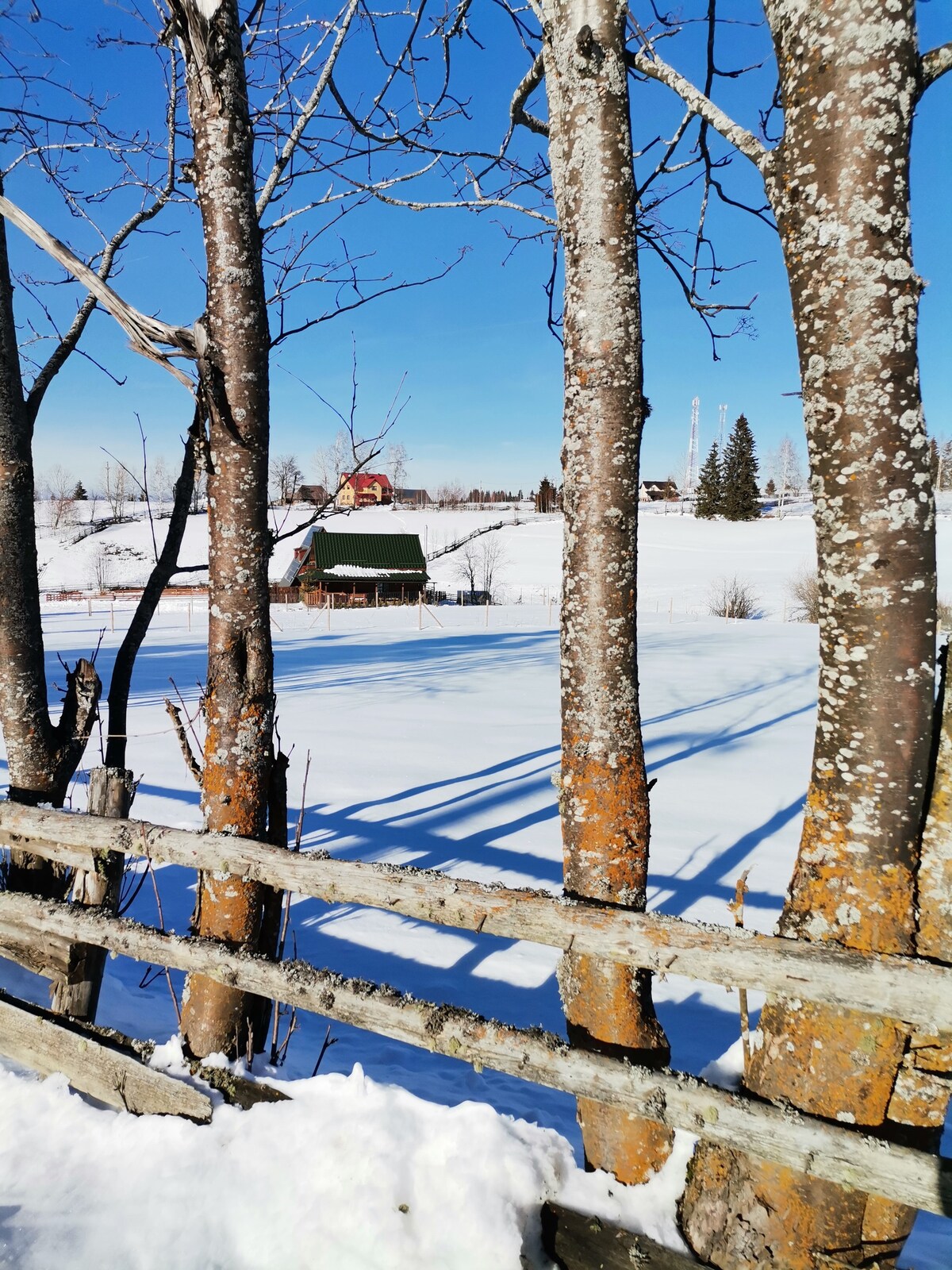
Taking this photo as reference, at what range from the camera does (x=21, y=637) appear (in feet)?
14.6

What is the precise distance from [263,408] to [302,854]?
1.93 meters

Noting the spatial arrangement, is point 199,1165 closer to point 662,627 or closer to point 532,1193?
point 532,1193

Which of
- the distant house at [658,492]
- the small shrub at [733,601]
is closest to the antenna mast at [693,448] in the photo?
the distant house at [658,492]

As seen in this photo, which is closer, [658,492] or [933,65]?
[933,65]

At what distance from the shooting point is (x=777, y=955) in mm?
1872

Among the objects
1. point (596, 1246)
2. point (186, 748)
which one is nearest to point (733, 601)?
point (186, 748)

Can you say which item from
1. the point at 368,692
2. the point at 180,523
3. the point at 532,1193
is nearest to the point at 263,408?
the point at 180,523

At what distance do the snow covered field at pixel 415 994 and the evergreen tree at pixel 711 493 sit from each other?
59809mm

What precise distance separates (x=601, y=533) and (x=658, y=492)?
120 metres

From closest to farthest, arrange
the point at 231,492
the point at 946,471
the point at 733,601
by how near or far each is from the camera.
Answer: the point at 231,492
the point at 733,601
the point at 946,471

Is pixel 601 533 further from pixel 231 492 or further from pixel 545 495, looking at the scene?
pixel 545 495

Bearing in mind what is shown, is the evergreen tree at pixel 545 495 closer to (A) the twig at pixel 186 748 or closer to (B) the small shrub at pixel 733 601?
(B) the small shrub at pixel 733 601

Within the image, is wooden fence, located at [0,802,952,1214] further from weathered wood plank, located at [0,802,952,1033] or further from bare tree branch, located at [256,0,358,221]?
bare tree branch, located at [256,0,358,221]

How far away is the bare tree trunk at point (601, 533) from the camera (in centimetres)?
233
